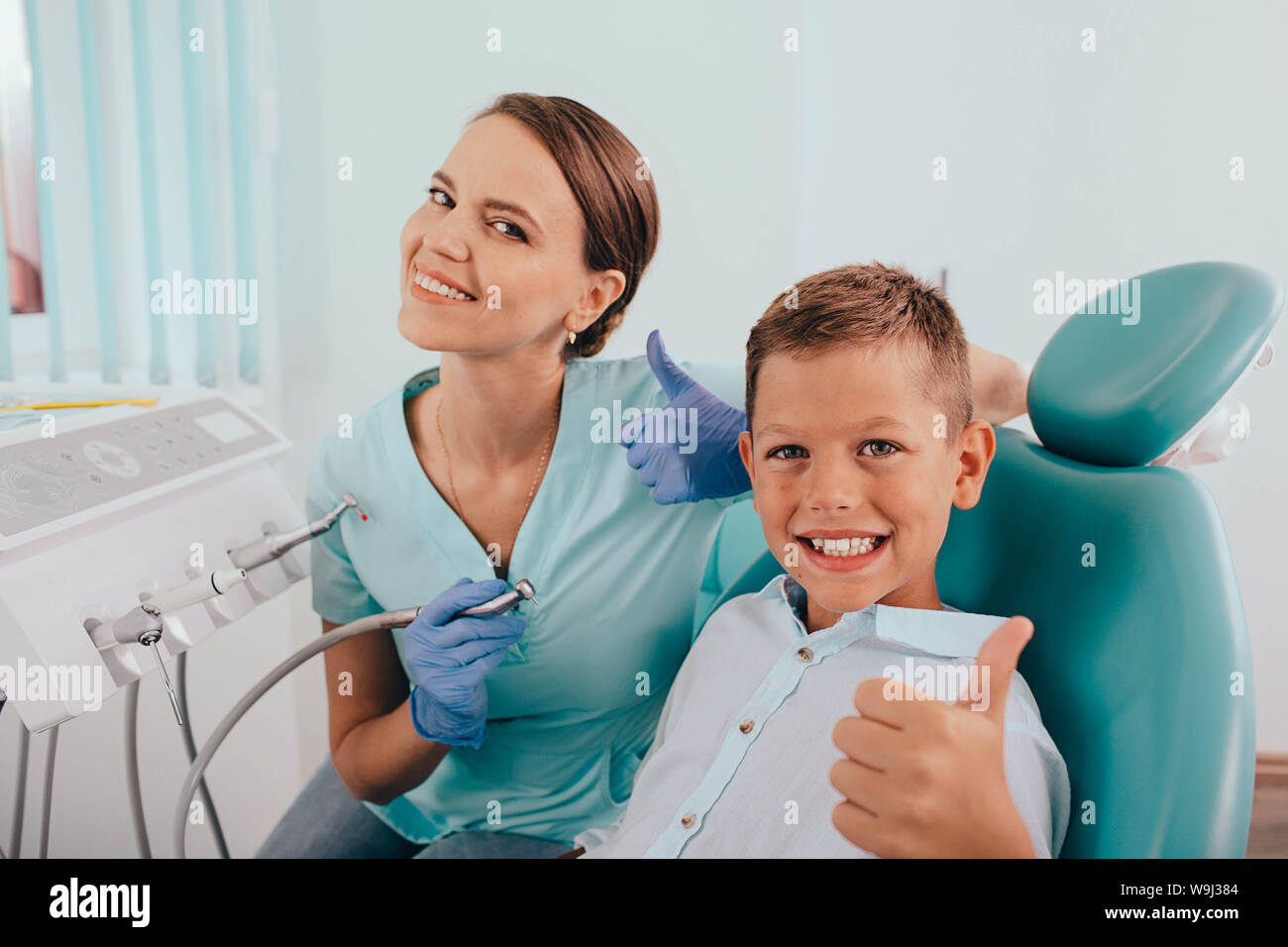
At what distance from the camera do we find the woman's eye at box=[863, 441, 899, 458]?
2.06 feet

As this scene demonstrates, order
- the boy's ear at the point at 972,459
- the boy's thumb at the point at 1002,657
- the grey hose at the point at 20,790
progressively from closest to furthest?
the boy's thumb at the point at 1002,657 < the boy's ear at the point at 972,459 < the grey hose at the point at 20,790

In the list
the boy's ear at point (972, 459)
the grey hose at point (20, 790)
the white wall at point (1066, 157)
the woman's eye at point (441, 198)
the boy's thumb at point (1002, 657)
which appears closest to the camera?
the boy's thumb at point (1002, 657)

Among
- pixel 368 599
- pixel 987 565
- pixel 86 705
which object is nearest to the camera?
pixel 86 705

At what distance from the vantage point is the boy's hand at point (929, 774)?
48 centimetres

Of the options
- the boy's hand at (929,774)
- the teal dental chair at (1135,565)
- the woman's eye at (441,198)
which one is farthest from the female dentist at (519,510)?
the boy's hand at (929,774)

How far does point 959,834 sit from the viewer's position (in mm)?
497

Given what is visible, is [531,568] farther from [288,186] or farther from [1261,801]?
[1261,801]

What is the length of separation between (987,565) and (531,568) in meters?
0.42

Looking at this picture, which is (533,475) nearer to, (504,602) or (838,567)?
(504,602)

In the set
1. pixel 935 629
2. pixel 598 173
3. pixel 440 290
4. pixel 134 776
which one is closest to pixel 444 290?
pixel 440 290

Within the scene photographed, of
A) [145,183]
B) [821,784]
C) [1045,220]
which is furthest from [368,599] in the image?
[1045,220]

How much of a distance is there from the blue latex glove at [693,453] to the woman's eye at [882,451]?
0.70 ft

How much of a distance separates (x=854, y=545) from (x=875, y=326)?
0.17 meters

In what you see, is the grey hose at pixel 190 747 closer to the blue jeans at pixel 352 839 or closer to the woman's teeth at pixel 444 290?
the blue jeans at pixel 352 839
